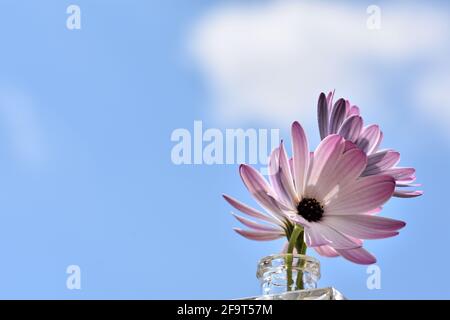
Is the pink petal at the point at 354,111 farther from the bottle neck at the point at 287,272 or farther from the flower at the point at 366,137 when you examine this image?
the bottle neck at the point at 287,272

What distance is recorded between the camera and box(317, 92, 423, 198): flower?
0.64 metres

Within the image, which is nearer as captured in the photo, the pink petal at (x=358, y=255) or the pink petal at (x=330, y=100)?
the pink petal at (x=358, y=255)

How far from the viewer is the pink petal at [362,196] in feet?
1.85

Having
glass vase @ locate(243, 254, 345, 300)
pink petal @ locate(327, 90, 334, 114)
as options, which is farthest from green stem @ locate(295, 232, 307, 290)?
pink petal @ locate(327, 90, 334, 114)

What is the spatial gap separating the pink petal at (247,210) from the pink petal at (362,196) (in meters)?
0.05

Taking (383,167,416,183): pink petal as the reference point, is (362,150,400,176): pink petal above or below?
above

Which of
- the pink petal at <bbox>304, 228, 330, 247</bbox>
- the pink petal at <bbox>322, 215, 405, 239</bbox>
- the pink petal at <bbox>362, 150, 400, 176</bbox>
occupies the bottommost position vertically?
the pink petal at <bbox>304, 228, 330, 247</bbox>

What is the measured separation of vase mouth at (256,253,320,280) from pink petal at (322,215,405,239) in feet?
0.12

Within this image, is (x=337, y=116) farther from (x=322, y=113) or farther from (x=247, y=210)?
(x=247, y=210)

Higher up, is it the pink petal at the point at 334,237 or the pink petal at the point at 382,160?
the pink petal at the point at 382,160

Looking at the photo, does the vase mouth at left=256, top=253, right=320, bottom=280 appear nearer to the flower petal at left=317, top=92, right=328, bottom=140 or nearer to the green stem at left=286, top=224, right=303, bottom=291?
the green stem at left=286, top=224, right=303, bottom=291

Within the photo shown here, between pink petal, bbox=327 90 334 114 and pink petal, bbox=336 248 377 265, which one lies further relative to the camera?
pink petal, bbox=327 90 334 114

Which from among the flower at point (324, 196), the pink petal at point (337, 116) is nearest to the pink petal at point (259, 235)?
the flower at point (324, 196)
